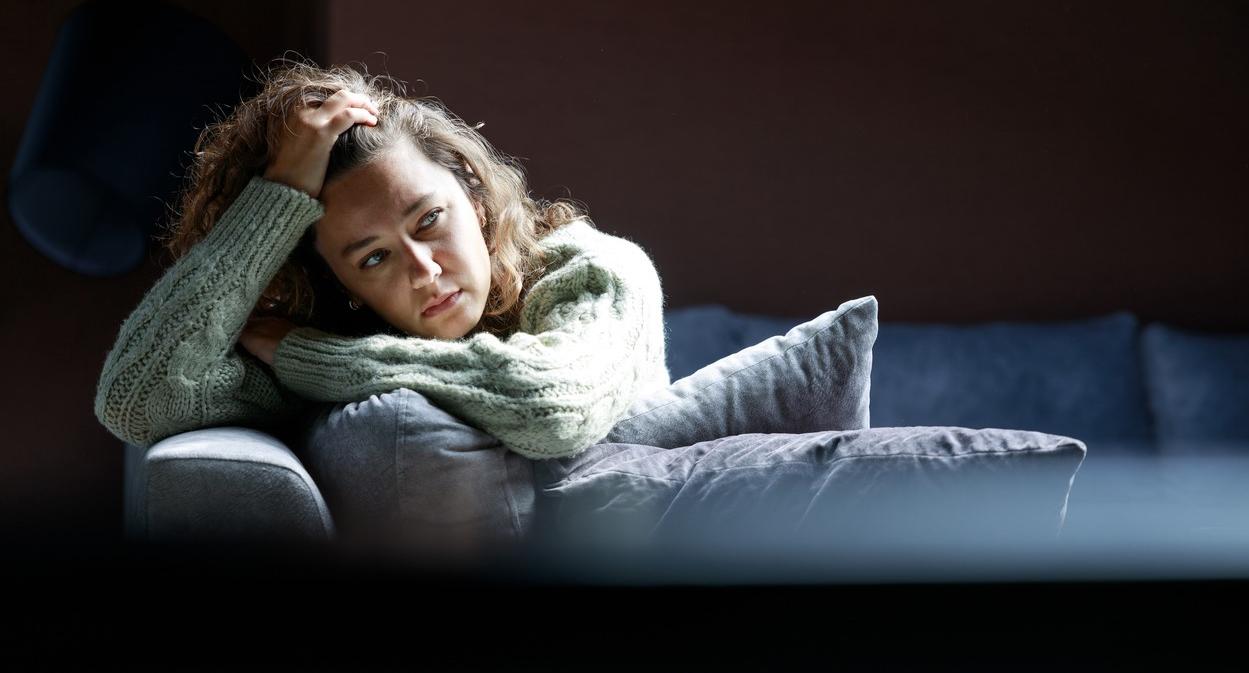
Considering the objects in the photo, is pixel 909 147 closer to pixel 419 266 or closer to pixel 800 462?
pixel 419 266

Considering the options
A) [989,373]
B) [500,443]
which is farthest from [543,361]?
[989,373]

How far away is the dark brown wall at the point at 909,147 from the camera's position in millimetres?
3062

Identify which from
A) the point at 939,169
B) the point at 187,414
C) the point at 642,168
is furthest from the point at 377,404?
the point at 939,169

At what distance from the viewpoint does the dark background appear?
2.94 m

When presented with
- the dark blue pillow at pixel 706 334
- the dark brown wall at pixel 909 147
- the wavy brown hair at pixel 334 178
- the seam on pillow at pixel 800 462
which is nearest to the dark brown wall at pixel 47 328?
the dark brown wall at pixel 909 147

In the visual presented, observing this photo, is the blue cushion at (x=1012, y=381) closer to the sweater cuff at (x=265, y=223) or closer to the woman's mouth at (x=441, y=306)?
the woman's mouth at (x=441, y=306)

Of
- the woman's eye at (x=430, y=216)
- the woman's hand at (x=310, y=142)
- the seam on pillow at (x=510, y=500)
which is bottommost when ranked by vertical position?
the seam on pillow at (x=510, y=500)

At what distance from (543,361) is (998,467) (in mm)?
438

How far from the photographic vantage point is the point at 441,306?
4.21 feet

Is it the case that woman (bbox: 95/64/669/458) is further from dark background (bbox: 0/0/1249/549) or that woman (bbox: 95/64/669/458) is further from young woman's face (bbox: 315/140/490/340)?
dark background (bbox: 0/0/1249/549)

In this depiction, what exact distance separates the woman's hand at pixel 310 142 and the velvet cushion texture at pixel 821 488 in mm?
463

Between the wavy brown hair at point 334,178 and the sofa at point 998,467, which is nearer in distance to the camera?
the sofa at point 998,467

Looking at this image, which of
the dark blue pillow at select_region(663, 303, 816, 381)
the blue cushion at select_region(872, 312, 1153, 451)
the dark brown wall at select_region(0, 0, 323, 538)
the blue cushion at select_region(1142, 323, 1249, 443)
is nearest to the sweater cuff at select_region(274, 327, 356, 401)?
the dark blue pillow at select_region(663, 303, 816, 381)

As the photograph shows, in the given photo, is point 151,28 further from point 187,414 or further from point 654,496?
point 654,496
